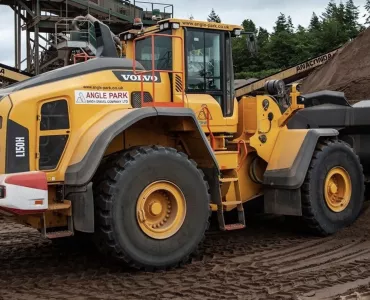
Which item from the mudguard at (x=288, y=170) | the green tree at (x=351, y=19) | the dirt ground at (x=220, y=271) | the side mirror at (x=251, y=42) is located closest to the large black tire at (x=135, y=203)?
the dirt ground at (x=220, y=271)

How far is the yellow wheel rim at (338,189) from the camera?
24.6 ft

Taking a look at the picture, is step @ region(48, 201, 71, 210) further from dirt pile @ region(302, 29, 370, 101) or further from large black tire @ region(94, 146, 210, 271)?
dirt pile @ region(302, 29, 370, 101)

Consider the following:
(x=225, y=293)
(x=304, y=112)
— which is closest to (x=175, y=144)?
(x=225, y=293)

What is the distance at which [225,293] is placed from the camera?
5039 mm

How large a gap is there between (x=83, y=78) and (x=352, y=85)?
6871 mm

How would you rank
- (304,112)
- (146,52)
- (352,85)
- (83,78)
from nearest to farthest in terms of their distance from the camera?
(83,78), (146,52), (304,112), (352,85)

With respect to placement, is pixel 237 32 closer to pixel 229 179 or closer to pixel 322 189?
pixel 229 179

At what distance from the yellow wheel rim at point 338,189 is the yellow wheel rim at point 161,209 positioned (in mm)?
2421

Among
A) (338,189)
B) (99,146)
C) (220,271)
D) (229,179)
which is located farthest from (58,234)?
(338,189)

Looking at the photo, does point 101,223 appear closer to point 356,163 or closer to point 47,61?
point 356,163

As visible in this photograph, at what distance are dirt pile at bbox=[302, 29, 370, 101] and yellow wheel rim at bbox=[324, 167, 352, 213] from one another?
3.22m

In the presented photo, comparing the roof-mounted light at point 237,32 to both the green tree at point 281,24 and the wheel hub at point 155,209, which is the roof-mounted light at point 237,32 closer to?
the wheel hub at point 155,209

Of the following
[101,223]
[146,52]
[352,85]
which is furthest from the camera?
[352,85]

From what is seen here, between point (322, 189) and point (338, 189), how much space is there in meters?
0.48
